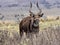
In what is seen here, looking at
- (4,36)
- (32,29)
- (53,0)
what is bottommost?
(53,0)

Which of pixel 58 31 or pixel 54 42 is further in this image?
pixel 58 31

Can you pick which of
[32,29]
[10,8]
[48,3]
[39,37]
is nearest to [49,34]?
[39,37]

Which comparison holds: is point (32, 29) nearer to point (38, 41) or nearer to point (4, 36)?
point (4, 36)

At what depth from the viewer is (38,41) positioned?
11609 millimetres

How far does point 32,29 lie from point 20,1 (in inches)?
2981

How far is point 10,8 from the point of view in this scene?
82.9 metres

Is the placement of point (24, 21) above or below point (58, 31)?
below

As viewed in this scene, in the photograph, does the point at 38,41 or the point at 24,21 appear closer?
the point at 38,41

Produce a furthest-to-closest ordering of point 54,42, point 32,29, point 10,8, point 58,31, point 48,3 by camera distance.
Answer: point 48,3
point 10,8
point 32,29
point 58,31
point 54,42

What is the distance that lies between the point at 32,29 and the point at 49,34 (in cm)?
702

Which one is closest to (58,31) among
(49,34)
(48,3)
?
(49,34)

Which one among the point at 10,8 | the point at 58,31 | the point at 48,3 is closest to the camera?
the point at 58,31

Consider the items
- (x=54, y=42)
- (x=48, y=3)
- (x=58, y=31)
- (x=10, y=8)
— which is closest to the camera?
(x=54, y=42)

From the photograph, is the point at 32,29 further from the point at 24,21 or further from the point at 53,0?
the point at 53,0
